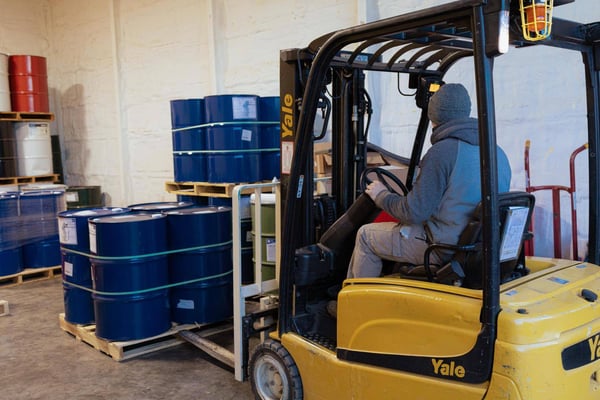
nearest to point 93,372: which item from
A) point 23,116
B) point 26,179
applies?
point 26,179

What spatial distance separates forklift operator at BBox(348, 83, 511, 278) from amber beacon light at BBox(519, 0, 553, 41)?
664 millimetres

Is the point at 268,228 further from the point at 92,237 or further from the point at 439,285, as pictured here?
the point at 439,285

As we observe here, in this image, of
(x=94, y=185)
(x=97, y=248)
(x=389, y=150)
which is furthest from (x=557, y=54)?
(x=94, y=185)

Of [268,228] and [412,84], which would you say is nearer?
[412,84]

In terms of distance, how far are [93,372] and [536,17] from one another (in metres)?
3.70

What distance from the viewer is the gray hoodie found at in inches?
103

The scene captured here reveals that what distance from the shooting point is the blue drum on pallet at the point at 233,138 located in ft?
18.0

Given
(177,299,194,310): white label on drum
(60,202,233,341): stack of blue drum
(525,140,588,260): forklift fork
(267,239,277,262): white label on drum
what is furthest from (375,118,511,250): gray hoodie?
(177,299,194,310): white label on drum

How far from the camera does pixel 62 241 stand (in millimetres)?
4766

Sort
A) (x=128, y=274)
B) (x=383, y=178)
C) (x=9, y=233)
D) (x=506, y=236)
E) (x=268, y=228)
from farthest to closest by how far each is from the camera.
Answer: (x=9, y=233) → (x=268, y=228) → (x=128, y=274) → (x=383, y=178) → (x=506, y=236)

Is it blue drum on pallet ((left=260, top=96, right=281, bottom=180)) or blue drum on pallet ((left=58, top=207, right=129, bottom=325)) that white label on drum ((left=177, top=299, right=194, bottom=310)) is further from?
blue drum on pallet ((left=260, top=96, right=281, bottom=180))

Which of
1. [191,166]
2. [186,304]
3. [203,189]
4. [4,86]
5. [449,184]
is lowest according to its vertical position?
[186,304]

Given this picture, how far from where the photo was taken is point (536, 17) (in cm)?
204

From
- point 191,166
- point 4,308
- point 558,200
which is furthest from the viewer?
point 191,166
